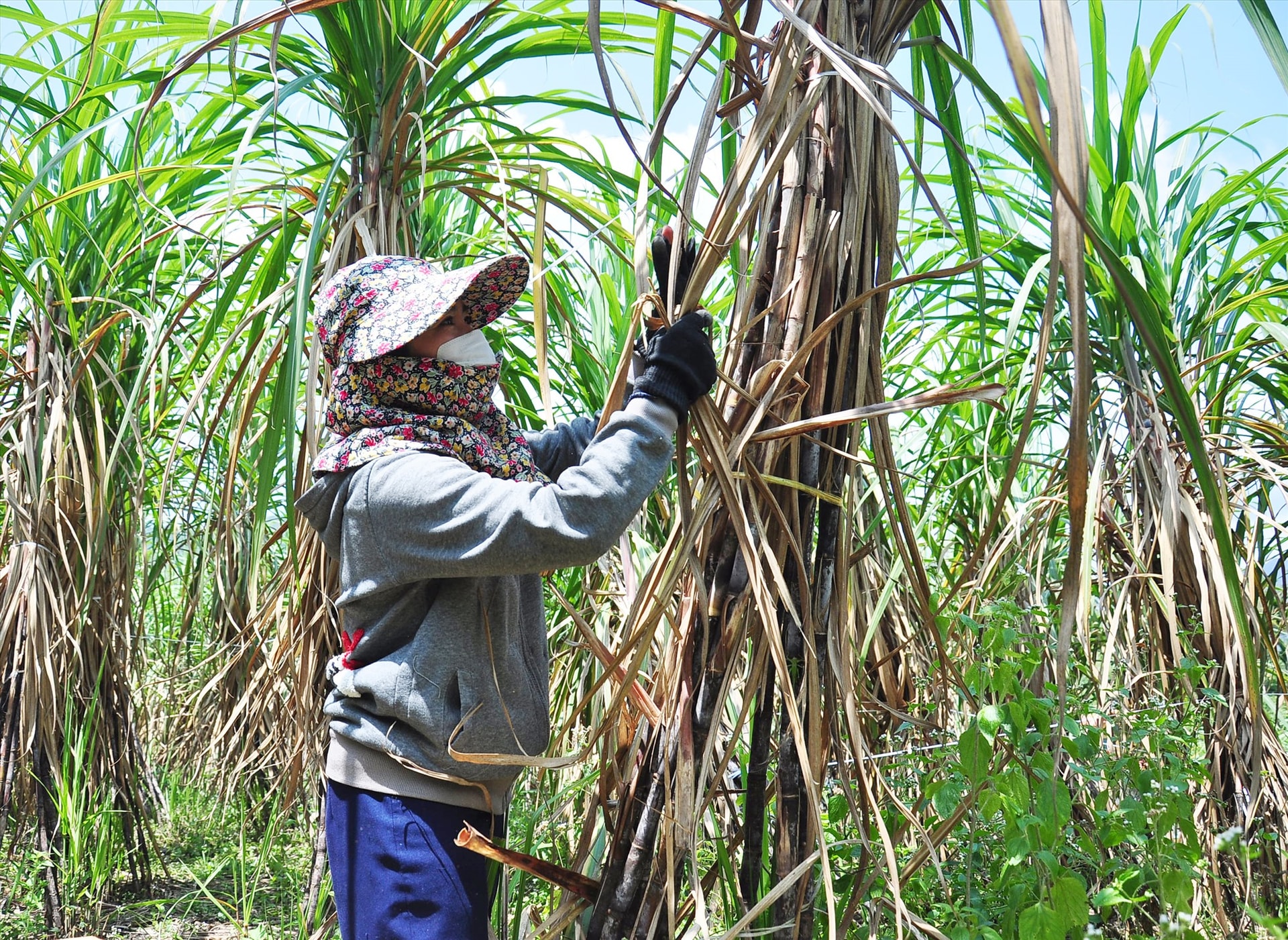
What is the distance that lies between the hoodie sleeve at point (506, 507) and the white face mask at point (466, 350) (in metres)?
0.14

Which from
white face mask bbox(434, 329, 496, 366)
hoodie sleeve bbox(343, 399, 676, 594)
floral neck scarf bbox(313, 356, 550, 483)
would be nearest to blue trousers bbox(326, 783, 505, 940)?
hoodie sleeve bbox(343, 399, 676, 594)

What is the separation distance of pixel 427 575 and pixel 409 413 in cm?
20

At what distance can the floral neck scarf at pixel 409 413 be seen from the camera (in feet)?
3.72

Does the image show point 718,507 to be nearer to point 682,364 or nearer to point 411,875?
point 682,364

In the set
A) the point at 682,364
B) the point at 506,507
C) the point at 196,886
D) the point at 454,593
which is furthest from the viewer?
the point at 196,886

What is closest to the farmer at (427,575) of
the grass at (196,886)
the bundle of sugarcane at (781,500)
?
the bundle of sugarcane at (781,500)

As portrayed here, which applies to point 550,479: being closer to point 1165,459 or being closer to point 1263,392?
point 1165,459

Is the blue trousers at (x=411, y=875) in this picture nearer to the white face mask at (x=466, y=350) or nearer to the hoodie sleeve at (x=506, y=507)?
the hoodie sleeve at (x=506, y=507)

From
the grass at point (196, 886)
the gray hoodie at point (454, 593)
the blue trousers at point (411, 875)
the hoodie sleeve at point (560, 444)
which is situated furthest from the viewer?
the grass at point (196, 886)

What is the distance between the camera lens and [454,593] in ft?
3.76

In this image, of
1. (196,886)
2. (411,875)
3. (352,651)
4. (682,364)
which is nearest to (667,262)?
(682,364)

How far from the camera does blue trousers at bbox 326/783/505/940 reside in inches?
43.0

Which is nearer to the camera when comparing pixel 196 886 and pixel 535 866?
pixel 535 866

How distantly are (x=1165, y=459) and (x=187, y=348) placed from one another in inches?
91.7
